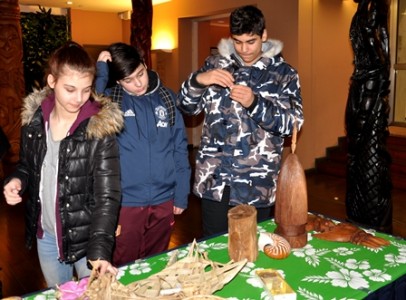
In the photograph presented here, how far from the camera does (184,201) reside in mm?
2170

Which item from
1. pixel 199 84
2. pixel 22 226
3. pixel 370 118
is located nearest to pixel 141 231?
pixel 199 84

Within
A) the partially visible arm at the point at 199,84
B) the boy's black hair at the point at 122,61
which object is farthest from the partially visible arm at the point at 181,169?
the boy's black hair at the point at 122,61

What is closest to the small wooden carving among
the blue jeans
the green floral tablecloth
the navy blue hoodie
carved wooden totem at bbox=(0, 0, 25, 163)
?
the green floral tablecloth

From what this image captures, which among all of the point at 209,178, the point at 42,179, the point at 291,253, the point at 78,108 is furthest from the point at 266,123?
the point at 42,179

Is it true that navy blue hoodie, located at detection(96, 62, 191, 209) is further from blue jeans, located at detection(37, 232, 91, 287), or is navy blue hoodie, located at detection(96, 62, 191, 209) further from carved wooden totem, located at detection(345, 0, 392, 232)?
carved wooden totem, located at detection(345, 0, 392, 232)

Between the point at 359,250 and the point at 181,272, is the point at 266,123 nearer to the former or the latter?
the point at 359,250

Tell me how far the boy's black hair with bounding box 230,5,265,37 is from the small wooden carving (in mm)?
822

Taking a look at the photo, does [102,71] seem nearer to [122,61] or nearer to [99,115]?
[122,61]

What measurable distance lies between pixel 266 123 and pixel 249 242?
58cm

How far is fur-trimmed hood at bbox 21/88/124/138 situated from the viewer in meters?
1.47

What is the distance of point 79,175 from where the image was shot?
150 cm

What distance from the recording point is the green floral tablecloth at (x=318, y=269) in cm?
117

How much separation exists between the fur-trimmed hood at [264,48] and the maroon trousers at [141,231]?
2.50ft

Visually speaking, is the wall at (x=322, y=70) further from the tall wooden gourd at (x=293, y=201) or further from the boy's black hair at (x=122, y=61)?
the tall wooden gourd at (x=293, y=201)
